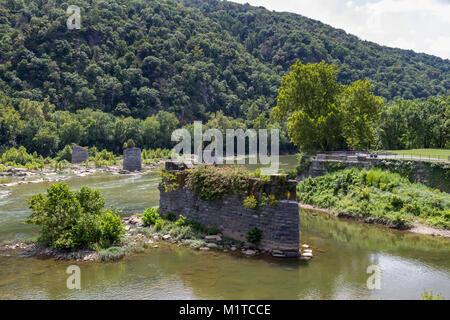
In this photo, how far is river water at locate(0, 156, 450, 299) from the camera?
12.2 m

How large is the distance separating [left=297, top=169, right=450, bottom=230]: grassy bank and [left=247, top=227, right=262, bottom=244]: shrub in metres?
9.83

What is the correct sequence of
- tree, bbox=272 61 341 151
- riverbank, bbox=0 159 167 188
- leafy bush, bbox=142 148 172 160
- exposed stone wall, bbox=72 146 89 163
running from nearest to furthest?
tree, bbox=272 61 341 151 → riverbank, bbox=0 159 167 188 → exposed stone wall, bbox=72 146 89 163 → leafy bush, bbox=142 148 172 160

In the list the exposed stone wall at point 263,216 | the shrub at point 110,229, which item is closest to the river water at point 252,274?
the exposed stone wall at point 263,216

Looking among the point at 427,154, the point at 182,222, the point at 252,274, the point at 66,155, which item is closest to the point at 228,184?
the point at 182,222

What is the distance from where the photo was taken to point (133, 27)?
13212 centimetres

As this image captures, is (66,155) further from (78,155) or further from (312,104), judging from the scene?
(312,104)

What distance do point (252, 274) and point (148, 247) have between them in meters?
5.62

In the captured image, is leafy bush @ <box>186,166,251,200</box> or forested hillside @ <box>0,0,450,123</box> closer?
leafy bush @ <box>186,166,251,200</box>

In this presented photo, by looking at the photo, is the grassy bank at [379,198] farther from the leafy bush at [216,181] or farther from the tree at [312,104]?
the leafy bush at [216,181]

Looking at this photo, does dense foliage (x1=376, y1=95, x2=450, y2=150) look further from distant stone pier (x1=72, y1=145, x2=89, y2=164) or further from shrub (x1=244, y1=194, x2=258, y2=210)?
distant stone pier (x1=72, y1=145, x2=89, y2=164)

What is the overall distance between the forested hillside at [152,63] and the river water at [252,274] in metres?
88.0

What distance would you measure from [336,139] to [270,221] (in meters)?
21.1

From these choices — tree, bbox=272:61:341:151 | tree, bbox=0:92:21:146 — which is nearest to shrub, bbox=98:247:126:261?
tree, bbox=272:61:341:151
